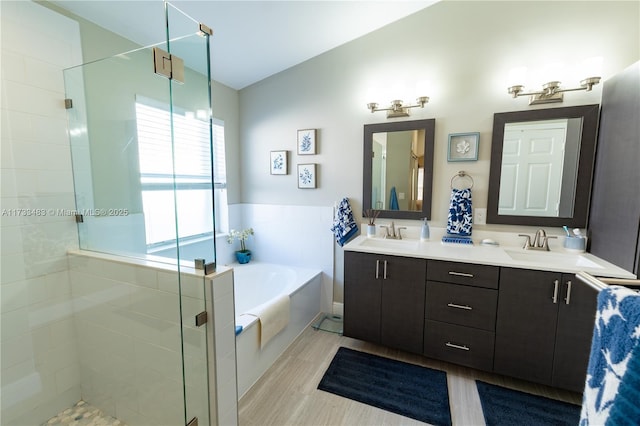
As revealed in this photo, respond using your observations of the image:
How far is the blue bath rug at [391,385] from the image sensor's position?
5.30 feet

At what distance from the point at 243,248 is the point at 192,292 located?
6.30 ft

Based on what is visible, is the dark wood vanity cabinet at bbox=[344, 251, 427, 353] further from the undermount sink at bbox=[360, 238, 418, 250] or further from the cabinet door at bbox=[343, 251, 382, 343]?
the undermount sink at bbox=[360, 238, 418, 250]

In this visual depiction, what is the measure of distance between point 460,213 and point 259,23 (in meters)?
2.12

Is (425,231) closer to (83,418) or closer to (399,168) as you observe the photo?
(399,168)

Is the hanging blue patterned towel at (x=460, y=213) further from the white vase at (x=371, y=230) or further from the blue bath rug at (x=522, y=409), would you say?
the blue bath rug at (x=522, y=409)

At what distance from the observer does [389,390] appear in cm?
177

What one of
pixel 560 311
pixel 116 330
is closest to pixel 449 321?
pixel 560 311

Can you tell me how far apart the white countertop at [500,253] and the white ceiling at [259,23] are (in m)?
1.77

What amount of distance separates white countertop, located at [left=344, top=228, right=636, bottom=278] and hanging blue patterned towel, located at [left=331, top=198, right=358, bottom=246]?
13cm

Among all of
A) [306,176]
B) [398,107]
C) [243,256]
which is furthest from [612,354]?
[243,256]

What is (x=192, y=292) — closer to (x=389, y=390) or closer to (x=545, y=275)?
(x=389, y=390)

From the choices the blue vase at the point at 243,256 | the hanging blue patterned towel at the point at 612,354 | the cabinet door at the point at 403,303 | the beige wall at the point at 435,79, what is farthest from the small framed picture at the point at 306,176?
the hanging blue patterned towel at the point at 612,354

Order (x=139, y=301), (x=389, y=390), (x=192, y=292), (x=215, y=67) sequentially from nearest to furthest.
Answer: (x=192, y=292)
(x=139, y=301)
(x=389, y=390)
(x=215, y=67)

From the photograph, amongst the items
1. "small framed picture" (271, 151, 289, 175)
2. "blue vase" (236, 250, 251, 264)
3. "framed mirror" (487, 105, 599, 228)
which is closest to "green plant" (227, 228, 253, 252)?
"blue vase" (236, 250, 251, 264)
